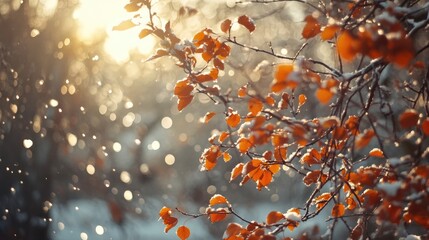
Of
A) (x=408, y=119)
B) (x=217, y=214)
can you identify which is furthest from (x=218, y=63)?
(x=408, y=119)

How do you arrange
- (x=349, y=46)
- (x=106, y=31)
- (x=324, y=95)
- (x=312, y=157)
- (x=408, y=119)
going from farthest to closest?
(x=106, y=31) → (x=312, y=157) → (x=408, y=119) → (x=324, y=95) → (x=349, y=46)

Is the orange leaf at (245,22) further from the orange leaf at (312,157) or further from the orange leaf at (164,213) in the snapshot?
the orange leaf at (164,213)

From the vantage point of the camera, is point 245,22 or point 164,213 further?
point 164,213

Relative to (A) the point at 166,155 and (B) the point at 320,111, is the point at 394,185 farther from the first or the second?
(A) the point at 166,155

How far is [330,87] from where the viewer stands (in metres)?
1.68

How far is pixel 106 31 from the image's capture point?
8.94 metres

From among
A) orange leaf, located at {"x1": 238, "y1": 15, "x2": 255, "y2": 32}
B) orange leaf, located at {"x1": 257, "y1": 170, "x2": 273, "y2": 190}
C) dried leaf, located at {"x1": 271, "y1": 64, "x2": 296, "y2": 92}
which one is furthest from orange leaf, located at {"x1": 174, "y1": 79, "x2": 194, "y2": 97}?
dried leaf, located at {"x1": 271, "y1": 64, "x2": 296, "y2": 92}

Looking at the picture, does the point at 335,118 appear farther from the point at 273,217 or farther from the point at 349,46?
the point at 273,217

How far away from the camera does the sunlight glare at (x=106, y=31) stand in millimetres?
7586

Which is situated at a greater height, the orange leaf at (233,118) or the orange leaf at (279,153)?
the orange leaf at (233,118)

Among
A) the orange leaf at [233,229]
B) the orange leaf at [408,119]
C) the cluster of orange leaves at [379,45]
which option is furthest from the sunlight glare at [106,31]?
the cluster of orange leaves at [379,45]

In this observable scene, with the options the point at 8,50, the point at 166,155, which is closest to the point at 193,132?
the point at 166,155

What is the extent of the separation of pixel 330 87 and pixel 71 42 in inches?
280

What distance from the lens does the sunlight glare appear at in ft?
24.9
